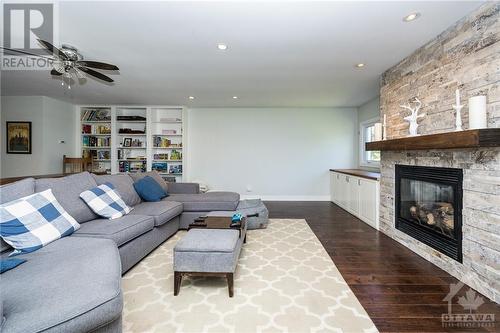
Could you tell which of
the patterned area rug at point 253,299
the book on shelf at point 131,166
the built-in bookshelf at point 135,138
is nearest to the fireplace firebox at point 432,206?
the patterned area rug at point 253,299

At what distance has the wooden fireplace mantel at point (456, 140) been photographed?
1.80 m

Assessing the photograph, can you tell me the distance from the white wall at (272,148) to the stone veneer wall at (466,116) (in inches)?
125

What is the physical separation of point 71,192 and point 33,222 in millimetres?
703

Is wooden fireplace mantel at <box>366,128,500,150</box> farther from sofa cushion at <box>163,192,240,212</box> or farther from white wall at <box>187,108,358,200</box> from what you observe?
white wall at <box>187,108,358,200</box>

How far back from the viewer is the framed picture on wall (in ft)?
16.1

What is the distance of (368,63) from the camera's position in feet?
10.7

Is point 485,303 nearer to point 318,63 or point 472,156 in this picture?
point 472,156

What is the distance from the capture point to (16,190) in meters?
1.96

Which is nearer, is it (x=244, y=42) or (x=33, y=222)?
(x=33, y=222)

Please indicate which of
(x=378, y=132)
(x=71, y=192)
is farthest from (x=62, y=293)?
(x=378, y=132)

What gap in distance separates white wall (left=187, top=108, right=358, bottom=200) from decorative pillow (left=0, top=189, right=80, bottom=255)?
4.23 m

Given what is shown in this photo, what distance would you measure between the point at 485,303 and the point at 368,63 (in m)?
2.87

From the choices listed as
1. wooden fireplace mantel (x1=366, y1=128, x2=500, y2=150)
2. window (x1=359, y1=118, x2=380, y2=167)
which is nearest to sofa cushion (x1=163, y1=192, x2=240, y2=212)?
wooden fireplace mantel (x1=366, y1=128, x2=500, y2=150)

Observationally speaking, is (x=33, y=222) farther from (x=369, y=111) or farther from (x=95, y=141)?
(x=369, y=111)
